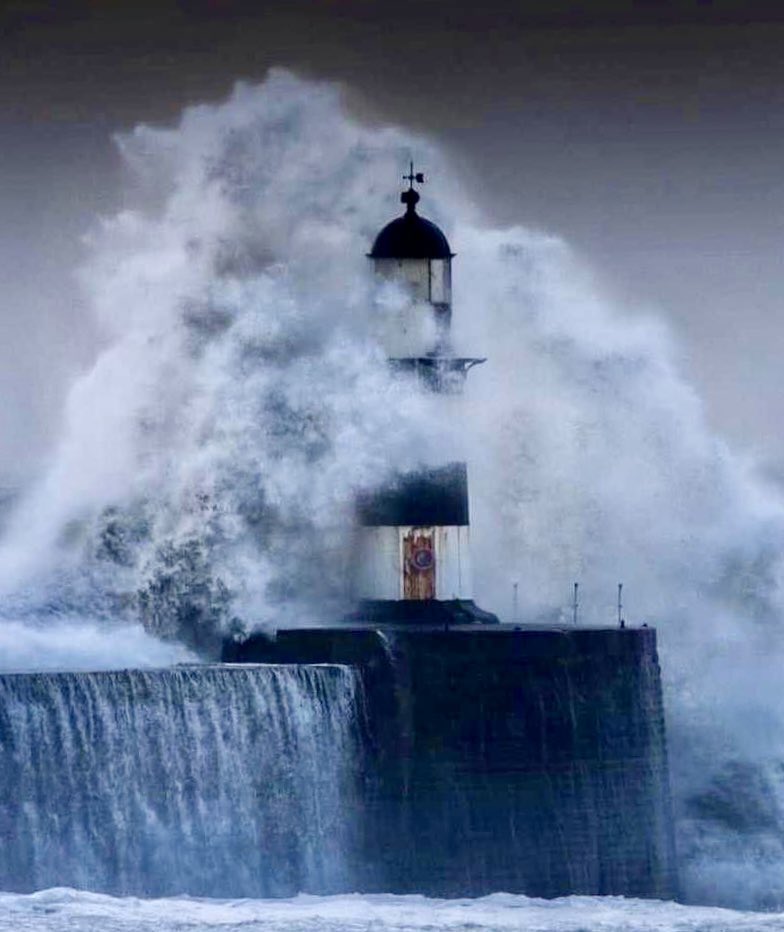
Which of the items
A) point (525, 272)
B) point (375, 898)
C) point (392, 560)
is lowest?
point (375, 898)

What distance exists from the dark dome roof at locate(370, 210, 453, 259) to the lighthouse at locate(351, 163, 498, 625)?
0.04 ft

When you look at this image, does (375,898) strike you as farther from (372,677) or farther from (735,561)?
(735,561)

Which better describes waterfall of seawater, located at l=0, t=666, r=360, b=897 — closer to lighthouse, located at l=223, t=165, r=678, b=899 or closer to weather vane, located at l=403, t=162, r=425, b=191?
lighthouse, located at l=223, t=165, r=678, b=899

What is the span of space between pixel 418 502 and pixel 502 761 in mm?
3574

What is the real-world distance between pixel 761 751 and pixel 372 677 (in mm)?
8465

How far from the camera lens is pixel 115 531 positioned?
164 feet

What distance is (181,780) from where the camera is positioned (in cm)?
4434

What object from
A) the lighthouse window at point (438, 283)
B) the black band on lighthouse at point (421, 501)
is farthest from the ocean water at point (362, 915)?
the lighthouse window at point (438, 283)

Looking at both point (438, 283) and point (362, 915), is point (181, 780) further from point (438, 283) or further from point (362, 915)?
point (438, 283)

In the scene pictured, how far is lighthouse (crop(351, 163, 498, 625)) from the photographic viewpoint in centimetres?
4766

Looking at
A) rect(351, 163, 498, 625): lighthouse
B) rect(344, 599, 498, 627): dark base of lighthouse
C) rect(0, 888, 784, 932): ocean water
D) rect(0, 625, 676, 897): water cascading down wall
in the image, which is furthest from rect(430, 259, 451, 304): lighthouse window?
rect(0, 888, 784, 932): ocean water

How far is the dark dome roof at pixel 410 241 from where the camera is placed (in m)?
48.0

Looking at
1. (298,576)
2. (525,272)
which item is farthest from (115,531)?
(525,272)

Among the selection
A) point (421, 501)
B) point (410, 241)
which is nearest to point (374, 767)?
point (421, 501)
